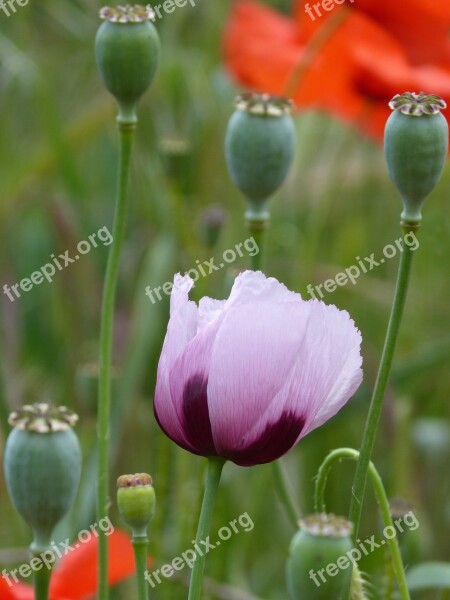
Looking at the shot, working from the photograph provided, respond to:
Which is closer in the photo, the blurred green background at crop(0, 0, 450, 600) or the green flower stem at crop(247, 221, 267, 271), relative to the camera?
the green flower stem at crop(247, 221, 267, 271)

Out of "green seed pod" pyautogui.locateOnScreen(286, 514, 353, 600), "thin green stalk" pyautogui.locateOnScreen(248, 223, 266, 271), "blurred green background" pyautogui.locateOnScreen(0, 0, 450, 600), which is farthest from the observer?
"blurred green background" pyautogui.locateOnScreen(0, 0, 450, 600)

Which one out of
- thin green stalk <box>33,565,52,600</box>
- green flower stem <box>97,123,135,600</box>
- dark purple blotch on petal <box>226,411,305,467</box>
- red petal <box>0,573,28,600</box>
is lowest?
thin green stalk <box>33,565,52,600</box>

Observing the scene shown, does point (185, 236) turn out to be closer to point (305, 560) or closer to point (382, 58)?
point (382, 58)

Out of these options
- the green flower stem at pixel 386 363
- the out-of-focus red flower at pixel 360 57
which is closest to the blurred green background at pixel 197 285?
the out-of-focus red flower at pixel 360 57

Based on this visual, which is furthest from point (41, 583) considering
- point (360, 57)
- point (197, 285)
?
point (360, 57)

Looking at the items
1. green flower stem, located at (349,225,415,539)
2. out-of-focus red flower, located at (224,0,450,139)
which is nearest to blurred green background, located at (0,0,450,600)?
out-of-focus red flower, located at (224,0,450,139)

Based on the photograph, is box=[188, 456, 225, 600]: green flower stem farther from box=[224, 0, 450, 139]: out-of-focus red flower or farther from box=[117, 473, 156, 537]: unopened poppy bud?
box=[224, 0, 450, 139]: out-of-focus red flower

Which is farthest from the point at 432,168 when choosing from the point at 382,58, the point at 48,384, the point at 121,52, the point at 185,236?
the point at 48,384
